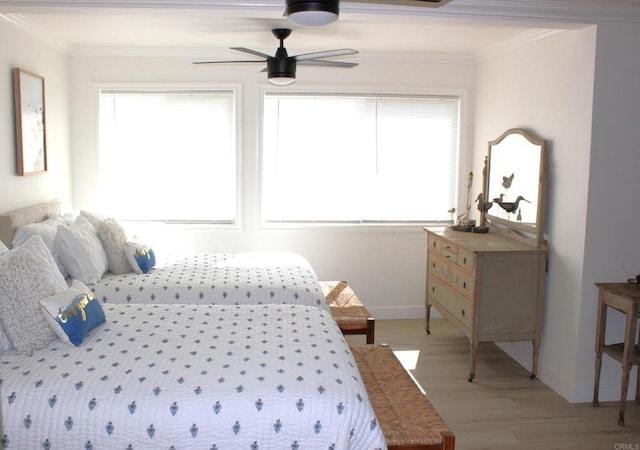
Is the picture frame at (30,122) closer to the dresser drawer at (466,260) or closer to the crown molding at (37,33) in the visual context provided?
the crown molding at (37,33)

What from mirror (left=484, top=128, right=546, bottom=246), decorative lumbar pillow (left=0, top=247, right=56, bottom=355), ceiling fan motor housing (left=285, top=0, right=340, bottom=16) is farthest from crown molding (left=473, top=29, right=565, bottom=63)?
decorative lumbar pillow (left=0, top=247, right=56, bottom=355)

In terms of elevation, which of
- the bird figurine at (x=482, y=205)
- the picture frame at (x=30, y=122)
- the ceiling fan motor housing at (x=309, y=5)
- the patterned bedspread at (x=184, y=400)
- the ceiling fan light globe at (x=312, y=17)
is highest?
the ceiling fan motor housing at (x=309, y=5)

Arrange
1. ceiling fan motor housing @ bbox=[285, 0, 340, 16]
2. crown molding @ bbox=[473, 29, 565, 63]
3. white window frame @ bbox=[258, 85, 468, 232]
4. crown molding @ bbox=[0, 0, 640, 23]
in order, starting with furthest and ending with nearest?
1. white window frame @ bbox=[258, 85, 468, 232]
2. crown molding @ bbox=[473, 29, 565, 63]
3. crown molding @ bbox=[0, 0, 640, 23]
4. ceiling fan motor housing @ bbox=[285, 0, 340, 16]

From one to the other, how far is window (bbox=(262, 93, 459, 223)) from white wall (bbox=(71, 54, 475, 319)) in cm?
12

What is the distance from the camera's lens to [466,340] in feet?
16.4

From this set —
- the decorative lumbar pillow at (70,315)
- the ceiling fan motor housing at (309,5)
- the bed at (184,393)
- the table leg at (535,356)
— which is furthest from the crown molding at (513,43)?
the decorative lumbar pillow at (70,315)

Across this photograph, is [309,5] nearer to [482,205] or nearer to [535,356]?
[535,356]

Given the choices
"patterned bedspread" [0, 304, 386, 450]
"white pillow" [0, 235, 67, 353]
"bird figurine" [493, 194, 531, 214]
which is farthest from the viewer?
"bird figurine" [493, 194, 531, 214]

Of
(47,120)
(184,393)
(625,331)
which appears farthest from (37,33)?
(625,331)

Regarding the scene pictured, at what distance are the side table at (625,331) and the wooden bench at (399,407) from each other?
1.36m

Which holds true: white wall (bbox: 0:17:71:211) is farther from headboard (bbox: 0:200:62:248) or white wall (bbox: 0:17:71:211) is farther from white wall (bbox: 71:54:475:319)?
white wall (bbox: 71:54:475:319)

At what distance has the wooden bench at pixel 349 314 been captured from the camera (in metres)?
3.97

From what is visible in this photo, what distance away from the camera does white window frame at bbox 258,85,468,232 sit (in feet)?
17.7

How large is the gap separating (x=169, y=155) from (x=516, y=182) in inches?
120
